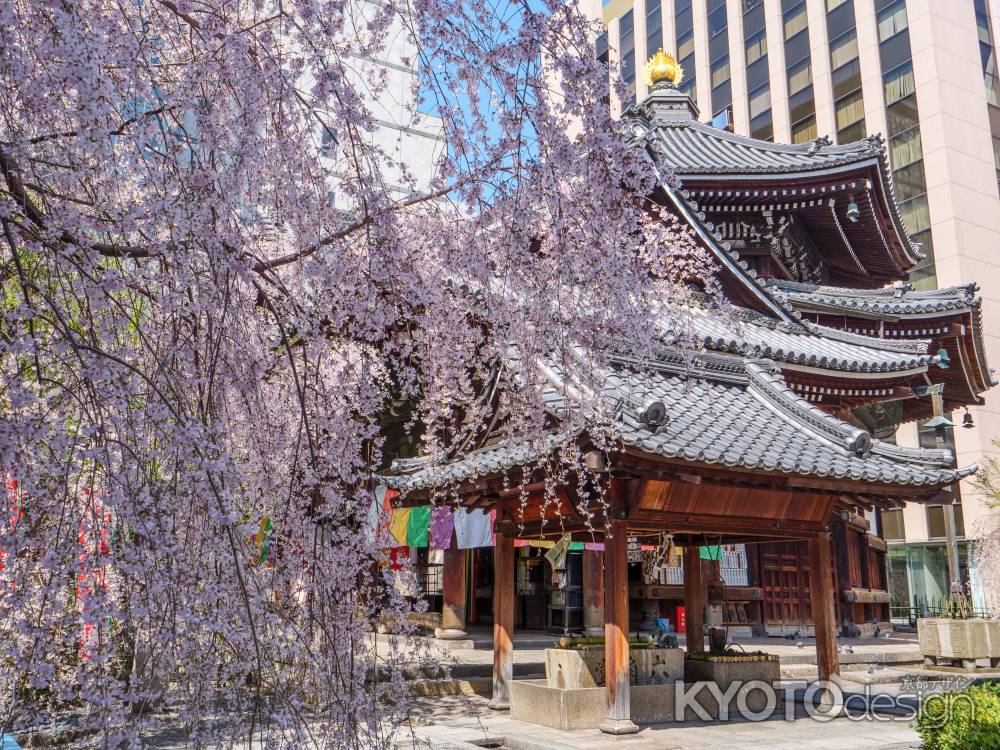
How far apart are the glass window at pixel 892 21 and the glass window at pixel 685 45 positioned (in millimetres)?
12409

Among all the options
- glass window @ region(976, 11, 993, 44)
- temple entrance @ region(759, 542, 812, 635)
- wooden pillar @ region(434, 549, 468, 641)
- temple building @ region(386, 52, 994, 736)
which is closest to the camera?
temple building @ region(386, 52, 994, 736)

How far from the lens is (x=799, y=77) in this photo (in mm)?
41250

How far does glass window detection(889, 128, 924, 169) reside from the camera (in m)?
35.4

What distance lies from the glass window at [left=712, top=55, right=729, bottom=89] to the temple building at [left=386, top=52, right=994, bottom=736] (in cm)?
2725

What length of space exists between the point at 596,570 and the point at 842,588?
8.04m

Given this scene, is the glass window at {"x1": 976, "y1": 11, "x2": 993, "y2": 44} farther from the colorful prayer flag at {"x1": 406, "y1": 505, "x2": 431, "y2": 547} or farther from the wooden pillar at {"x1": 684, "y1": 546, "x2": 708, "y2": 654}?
the colorful prayer flag at {"x1": 406, "y1": 505, "x2": 431, "y2": 547}

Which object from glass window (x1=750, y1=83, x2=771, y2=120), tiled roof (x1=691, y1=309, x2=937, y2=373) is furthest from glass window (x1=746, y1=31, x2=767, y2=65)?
tiled roof (x1=691, y1=309, x2=937, y2=373)

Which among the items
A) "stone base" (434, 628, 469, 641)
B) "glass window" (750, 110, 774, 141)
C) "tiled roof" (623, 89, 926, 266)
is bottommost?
"stone base" (434, 628, 469, 641)

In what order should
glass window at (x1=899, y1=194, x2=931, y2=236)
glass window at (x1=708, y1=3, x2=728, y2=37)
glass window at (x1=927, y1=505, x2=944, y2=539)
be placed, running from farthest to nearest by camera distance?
glass window at (x1=708, y1=3, x2=728, y2=37)
glass window at (x1=899, y1=194, x2=931, y2=236)
glass window at (x1=927, y1=505, x2=944, y2=539)

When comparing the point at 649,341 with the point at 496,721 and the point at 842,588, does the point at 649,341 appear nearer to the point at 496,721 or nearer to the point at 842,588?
the point at 496,721

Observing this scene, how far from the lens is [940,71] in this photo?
34.8 metres

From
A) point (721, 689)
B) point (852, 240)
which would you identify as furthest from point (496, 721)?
point (852, 240)

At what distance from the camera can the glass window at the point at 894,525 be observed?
34.9m

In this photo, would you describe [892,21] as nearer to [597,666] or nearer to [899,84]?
[899,84]
